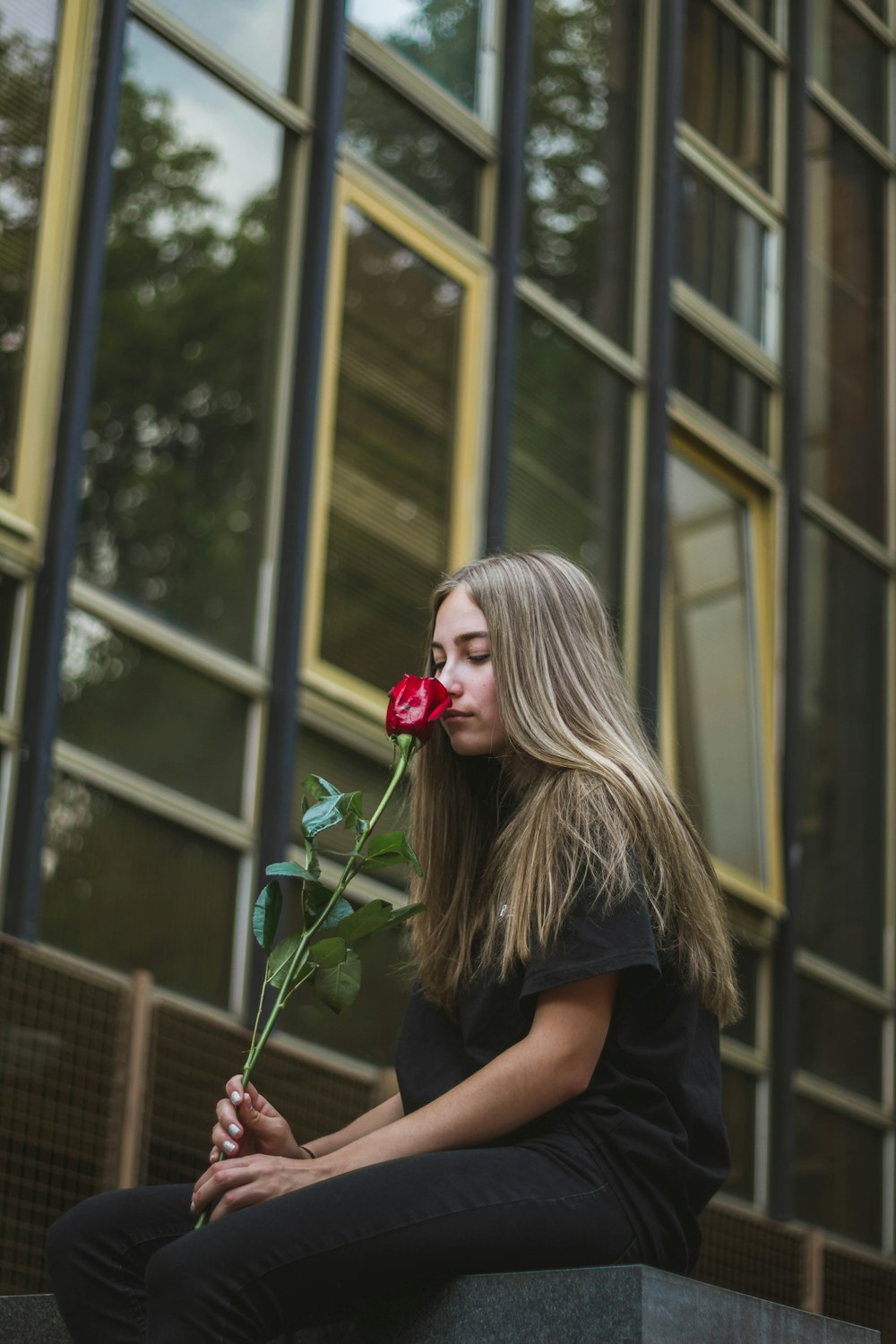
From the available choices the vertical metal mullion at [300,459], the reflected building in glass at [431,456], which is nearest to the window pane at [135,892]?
the reflected building in glass at [431,456]

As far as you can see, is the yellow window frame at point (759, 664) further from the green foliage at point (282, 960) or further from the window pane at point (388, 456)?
the green foliage at point (282, 960)

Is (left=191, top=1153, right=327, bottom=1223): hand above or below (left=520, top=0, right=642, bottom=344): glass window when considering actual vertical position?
below

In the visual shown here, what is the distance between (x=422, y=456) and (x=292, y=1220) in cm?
703

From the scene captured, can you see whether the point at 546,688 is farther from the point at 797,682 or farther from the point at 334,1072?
the point at 797,682

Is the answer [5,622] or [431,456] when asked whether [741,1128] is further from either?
[5,622]

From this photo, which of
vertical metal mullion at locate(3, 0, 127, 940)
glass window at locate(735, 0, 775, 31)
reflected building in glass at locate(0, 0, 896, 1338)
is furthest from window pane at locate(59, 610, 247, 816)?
glass window at locate(735, 0, 775, 31)

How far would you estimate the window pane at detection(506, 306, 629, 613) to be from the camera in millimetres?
10594

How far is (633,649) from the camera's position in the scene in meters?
11.1

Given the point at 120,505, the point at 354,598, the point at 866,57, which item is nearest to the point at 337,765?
the point at 354,598

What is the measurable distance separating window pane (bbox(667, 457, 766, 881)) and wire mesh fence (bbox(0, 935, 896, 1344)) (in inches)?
198

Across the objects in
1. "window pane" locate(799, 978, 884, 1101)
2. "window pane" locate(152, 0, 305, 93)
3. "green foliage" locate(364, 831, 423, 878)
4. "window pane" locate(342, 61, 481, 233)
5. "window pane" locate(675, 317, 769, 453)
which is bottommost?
"window pane" locate(799, 978, 884, 1101)

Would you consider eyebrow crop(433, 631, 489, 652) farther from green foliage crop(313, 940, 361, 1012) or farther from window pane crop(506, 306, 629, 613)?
window pane crop(506, 306, 629, 613)

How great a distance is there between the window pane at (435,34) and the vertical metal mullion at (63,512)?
2.04 metres

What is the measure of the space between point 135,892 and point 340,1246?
5.18 m
